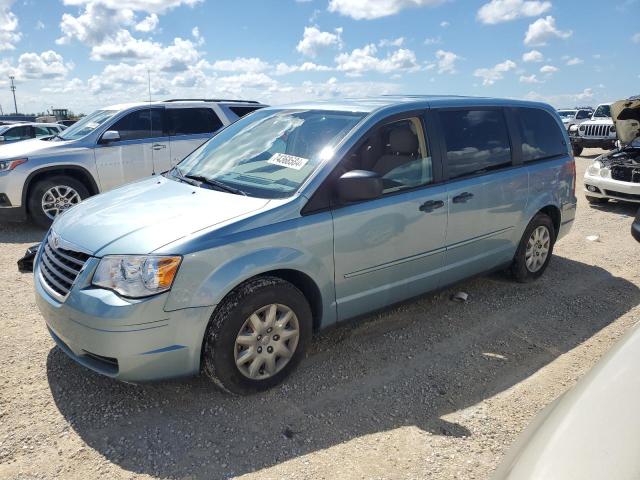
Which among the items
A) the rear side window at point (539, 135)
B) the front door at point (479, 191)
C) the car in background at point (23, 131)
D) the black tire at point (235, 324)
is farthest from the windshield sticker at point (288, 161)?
the car in background at point (23, 131)

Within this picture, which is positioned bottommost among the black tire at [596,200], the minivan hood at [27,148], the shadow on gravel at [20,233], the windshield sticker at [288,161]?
the shadow on gravel at [20,233]

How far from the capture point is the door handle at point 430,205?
376 cm

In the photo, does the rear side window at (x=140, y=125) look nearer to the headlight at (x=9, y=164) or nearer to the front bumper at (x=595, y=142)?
the headlight at (x=9, y=164)

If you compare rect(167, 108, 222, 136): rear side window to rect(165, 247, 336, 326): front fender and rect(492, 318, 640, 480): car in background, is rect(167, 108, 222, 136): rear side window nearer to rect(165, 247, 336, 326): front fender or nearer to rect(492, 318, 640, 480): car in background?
rect(165, 247, 336, 326): front fender

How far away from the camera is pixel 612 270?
18.4 ft

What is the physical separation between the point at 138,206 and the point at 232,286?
916 millimetres

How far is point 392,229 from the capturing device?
3588 mm

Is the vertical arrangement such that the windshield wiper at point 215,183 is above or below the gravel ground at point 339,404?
above

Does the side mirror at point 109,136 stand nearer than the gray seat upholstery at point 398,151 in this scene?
No

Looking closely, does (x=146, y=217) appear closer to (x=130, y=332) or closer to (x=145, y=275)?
(x=145, y=275)

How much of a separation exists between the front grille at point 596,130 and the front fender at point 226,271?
18.0 metres

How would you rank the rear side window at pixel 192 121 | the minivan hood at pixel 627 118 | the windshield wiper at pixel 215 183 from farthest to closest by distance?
the minivan hood at pixel 627 118 < the rear side window at pixel 192 121 < the windshield wiper at pixel 215 183

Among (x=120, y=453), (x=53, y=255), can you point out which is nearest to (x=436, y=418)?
(x=120, y=453)

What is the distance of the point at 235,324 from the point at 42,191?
5.60 meters
